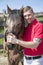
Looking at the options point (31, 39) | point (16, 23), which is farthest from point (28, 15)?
point (31, 39)

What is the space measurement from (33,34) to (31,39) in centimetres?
8

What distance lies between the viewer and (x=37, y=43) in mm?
2729

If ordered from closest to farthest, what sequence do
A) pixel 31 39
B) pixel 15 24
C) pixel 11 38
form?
pixel 11 38
pixel 15 24
pixel 31 39

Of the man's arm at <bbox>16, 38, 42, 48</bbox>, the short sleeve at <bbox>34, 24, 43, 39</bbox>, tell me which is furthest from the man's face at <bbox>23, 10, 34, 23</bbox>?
the man's arm at <bbox>16, 38, 42, 48</bbox>

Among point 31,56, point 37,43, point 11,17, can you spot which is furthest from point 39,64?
point 11,17

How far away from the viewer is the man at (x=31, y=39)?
270cm

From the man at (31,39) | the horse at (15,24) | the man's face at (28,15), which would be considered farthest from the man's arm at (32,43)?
the man's face at (28,15)

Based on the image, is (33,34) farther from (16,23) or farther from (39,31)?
(16,23)

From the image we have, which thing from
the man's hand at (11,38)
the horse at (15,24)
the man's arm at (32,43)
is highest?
the horse at (15,24)

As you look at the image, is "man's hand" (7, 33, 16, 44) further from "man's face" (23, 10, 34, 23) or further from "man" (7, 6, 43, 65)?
"man's face" (23, 10, 34, 23)

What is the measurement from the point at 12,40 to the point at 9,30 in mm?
169

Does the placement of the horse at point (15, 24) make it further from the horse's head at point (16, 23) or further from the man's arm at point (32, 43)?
the man's arm at point (32, 43)

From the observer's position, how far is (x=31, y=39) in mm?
2846

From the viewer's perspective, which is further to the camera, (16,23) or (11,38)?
(16,23)
